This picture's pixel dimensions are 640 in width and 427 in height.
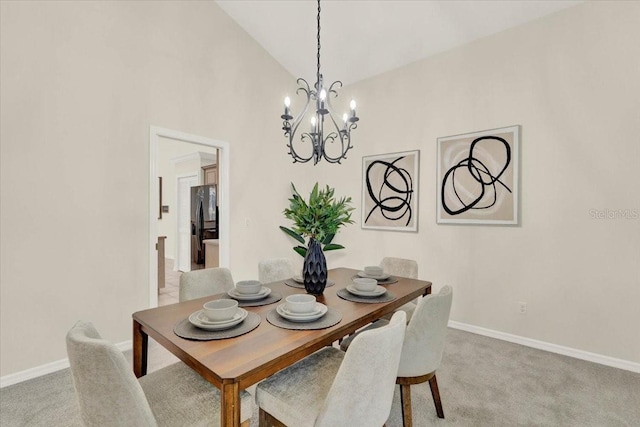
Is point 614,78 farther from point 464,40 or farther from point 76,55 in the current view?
point 76,55

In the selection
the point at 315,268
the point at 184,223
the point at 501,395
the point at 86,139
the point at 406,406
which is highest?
the point at 86,139

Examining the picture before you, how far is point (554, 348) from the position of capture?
273 centimetres

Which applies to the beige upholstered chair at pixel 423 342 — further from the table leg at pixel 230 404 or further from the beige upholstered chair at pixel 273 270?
the beige upholstered chair at pixel 273 270

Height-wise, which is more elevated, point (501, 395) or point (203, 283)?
point (203, 283)

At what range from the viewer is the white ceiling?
290 centimetres

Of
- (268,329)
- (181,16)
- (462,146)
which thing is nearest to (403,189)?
(462,146)

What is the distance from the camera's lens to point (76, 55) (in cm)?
247

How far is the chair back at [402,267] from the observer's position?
2619mm

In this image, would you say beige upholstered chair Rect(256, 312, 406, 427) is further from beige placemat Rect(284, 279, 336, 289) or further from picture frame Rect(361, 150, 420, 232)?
picture frame Rect(361, 150, 420, 232)

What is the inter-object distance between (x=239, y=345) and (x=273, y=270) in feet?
4.62

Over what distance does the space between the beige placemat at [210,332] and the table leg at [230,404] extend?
28 cm

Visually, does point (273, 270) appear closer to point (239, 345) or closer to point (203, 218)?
point (239, 345)

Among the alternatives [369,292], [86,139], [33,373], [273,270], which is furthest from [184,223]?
[369,292]

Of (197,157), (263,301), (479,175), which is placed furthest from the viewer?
(197,157)
